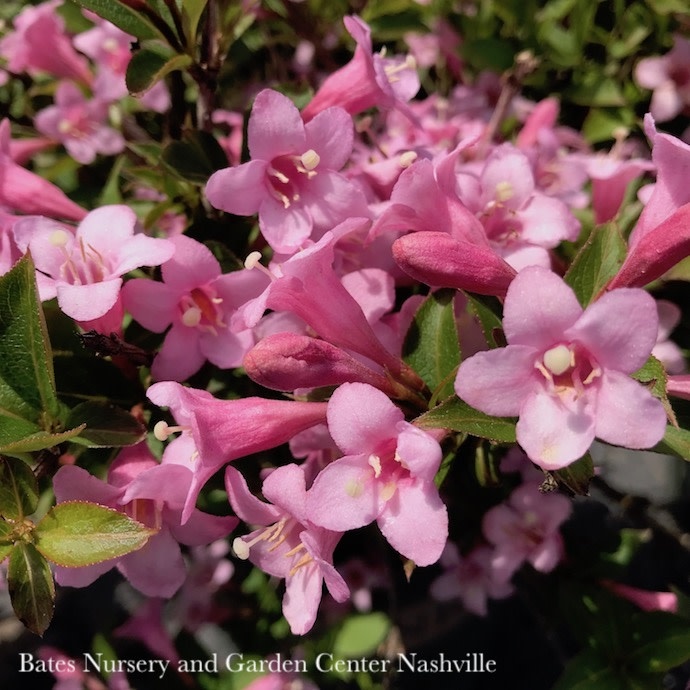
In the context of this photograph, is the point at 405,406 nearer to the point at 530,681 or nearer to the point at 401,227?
the point at 401,227

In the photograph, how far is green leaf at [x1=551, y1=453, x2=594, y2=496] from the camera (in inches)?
30.8

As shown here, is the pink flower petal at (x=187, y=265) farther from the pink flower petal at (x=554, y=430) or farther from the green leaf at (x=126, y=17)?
the pink flower petal at (x=554, y=430)

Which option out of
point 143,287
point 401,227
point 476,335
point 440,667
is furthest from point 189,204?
point 440,667

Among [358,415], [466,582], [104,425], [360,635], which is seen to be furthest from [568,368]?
[360,635]

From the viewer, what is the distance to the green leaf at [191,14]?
976mm

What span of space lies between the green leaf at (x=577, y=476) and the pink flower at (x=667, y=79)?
1126mm

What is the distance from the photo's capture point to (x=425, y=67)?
6.30 ft

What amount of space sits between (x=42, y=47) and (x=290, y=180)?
34.7 inches

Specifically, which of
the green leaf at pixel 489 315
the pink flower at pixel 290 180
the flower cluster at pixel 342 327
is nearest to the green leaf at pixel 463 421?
the flower cluster at pixel 342 327

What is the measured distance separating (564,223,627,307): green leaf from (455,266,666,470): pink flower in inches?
5.8

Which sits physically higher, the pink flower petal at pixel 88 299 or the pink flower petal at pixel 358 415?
the pink flower petal at pixel 88 299

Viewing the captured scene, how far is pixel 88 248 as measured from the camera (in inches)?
37.8

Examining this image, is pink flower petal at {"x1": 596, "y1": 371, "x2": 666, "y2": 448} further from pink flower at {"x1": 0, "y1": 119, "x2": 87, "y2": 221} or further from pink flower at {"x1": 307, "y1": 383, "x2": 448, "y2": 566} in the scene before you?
pink flower at {"x1": 0, "y1": 119, "x2": 87, "y2": 221}

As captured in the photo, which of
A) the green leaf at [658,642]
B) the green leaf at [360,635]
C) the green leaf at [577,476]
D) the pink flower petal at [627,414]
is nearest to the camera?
the pink flower petal at [627,414]
